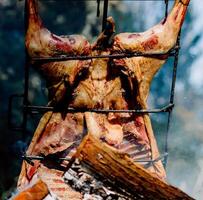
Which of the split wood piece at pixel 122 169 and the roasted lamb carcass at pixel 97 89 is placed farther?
the roasted lamb carcass at pixel 97 89

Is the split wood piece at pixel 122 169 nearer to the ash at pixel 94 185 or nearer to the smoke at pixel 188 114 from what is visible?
the ash at pixel 94 185

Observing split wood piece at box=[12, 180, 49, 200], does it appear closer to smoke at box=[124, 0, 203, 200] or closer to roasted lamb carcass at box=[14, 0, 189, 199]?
roasted lamb carcass at box=[14, 0, 189, 199]

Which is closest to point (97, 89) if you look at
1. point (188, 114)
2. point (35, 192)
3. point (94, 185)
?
point (94, 185)

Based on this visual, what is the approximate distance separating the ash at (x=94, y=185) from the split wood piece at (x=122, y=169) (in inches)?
3.4

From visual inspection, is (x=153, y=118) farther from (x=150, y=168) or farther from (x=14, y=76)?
(x=150, y=168)

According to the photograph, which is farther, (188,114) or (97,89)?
(188,114)

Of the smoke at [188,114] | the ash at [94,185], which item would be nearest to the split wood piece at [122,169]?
the ash at [94,185]

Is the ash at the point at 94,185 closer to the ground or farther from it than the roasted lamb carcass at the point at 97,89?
closer to the ground

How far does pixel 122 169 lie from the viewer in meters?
4.71

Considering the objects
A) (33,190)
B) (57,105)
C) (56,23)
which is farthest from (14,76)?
(33,190)

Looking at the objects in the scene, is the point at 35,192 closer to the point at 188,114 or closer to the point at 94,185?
the point at 94,185

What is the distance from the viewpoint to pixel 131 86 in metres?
6.05

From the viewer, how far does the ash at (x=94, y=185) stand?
190 inches

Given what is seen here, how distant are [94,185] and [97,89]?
140 centimetres
